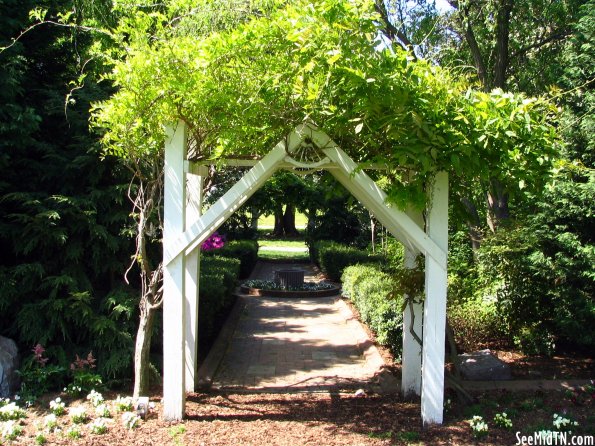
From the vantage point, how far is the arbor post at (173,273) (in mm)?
4453

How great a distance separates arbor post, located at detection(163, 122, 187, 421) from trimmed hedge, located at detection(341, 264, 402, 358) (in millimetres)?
1922

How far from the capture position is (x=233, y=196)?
4402 mm

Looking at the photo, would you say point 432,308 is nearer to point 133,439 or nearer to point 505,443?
point 505,443

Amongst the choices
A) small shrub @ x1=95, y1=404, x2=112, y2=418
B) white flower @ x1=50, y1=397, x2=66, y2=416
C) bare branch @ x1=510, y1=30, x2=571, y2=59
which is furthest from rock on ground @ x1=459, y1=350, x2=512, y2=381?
bare branch @ x1=510, y1=30, x2=571, y2=59

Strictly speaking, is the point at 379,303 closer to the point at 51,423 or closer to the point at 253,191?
the point at 253,191

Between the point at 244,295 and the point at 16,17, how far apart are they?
8787mm

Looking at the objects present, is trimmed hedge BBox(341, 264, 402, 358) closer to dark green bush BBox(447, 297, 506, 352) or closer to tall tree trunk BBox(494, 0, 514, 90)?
dark green bush BBox(447, 297, 506, 352)

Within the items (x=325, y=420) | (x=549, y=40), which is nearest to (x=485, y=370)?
(x=325, y=420)

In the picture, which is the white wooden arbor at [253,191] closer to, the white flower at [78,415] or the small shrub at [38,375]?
the white flower at [78,415]

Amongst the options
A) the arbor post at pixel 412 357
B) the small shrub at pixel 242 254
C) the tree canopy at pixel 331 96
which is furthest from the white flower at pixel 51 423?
the small shrub at pixel 242 254

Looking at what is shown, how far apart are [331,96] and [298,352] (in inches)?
181

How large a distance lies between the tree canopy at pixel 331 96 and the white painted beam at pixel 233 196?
0.21 meters

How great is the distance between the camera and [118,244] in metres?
6.00

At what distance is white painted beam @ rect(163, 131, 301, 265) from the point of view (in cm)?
439
